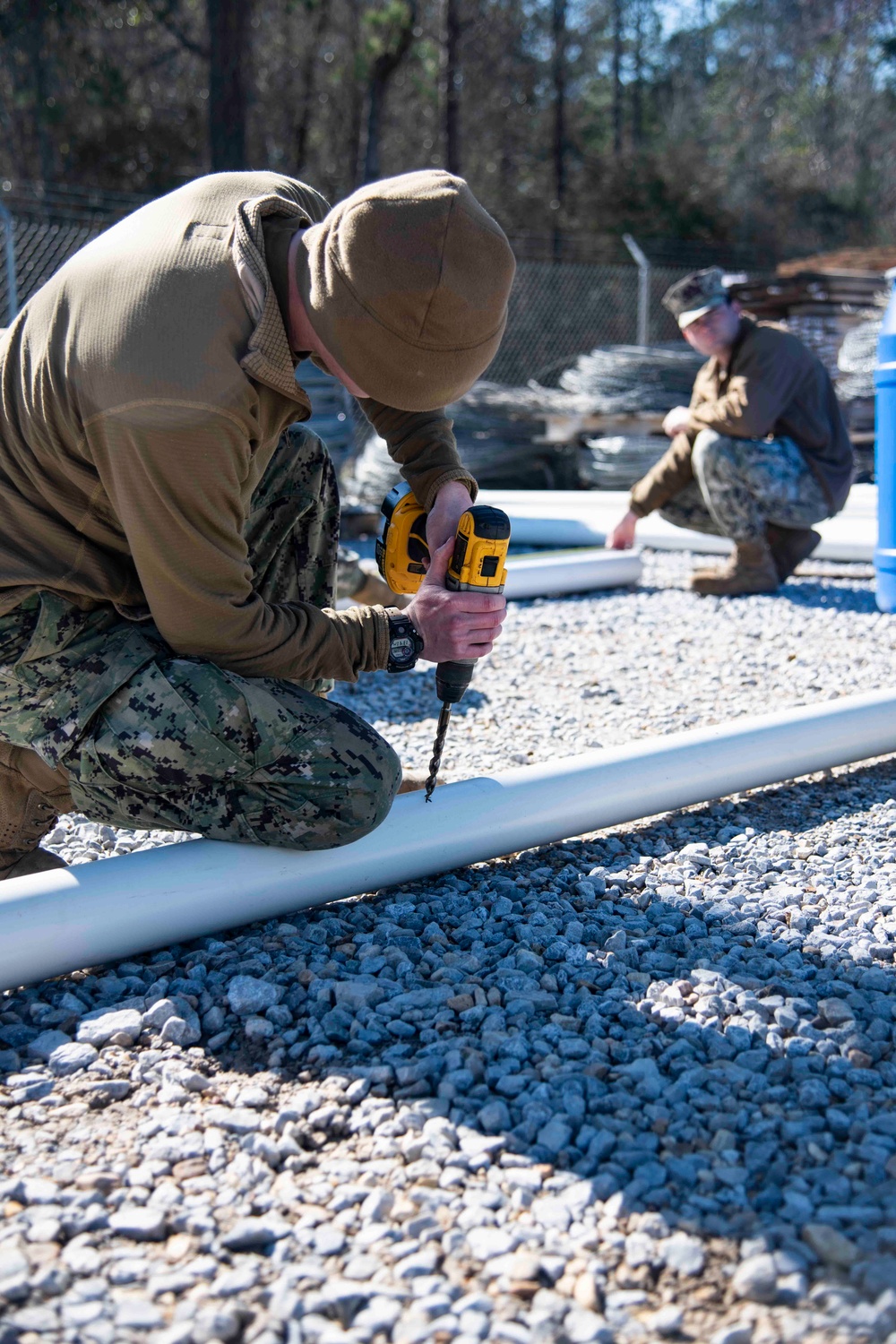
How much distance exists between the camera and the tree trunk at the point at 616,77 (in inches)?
922

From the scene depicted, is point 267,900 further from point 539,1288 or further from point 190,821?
point 539,1288

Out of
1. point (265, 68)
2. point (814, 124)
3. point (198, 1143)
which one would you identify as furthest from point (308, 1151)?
point (814, 124)

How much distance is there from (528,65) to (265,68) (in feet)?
17.9

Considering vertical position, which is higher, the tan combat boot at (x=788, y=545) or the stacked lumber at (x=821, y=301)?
the stacked lumber at (x=821, y=301)

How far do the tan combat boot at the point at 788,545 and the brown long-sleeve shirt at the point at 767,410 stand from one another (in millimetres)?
224

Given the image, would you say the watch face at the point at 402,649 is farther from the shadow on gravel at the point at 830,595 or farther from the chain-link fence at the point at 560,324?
the chain-link fence at the point at 560,324

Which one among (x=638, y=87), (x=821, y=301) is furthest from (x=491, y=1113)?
(x=638, y=87)

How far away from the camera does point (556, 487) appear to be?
9867 millimetres

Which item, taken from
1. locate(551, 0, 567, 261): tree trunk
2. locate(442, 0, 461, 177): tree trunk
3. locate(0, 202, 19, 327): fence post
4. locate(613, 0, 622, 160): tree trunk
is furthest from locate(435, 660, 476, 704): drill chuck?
locate(613, 0, 622, 160): tree trunk

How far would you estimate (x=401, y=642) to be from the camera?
2283 millimetres

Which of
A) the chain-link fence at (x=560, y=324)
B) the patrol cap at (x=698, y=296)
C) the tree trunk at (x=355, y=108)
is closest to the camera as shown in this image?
the patrol cap at (x=698, y=296)

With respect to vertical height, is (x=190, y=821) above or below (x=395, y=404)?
below

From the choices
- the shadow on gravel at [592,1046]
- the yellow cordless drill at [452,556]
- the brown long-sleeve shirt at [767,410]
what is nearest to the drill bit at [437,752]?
the yellow cordless drill at [452,556]

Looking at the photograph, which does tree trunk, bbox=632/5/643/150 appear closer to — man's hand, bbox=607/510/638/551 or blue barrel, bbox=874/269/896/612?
man's hand, bbox=607/510/638/551
